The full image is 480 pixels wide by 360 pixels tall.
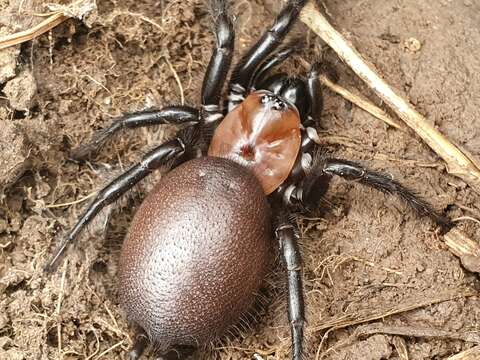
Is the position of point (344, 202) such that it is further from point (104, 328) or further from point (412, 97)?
point (104, 328)

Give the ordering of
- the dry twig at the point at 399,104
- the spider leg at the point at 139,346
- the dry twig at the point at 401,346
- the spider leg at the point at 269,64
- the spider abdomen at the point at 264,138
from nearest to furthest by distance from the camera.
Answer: the dry twig at the point at 401,346 < the spider leg at the point at 139,346 < the dry twig at the point at 399,104 < the spider abdomen at the point at 264,138 < the spider leg at the point at 269,64

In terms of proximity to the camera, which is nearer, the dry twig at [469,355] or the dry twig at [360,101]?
the dry twig at [469,355]

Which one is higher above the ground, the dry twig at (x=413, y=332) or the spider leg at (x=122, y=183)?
the spider leg at (x=122, y=183)

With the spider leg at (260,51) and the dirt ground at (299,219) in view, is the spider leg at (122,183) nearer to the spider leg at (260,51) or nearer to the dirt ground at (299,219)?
the dirt ground at (299,219)

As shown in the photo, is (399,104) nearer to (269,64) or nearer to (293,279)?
(269,64)

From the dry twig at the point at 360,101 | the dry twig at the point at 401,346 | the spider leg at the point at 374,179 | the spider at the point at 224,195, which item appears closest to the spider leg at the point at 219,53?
the spider at the point at 224,195

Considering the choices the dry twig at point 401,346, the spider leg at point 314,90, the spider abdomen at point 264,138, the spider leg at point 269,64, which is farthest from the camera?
the spider leg at point 269,64

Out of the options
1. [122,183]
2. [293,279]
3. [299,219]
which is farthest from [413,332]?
[122,183]

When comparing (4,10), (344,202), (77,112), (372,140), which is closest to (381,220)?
(344,202)

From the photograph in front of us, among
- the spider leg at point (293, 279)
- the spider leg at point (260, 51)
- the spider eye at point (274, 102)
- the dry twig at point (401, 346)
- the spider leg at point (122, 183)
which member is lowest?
the dry twig at point (401, 346)
